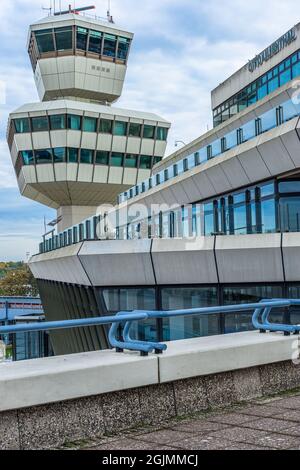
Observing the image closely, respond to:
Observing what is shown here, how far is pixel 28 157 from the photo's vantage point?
5653cm

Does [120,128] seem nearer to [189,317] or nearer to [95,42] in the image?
[95,42]

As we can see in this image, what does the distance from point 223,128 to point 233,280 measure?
1301 centimetres

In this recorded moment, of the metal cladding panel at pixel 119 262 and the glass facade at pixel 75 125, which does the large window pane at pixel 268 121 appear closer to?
the metal cladding panel at pixel 119 262

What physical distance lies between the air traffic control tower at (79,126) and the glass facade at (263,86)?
1103 cm

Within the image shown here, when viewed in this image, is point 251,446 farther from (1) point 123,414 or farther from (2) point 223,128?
(2) point 223,128

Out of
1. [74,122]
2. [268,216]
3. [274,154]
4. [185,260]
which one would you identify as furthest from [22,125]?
[268,216]

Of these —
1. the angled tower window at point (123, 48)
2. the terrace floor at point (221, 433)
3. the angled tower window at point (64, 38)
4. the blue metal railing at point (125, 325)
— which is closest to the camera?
the terrace floor at point (221, 433)

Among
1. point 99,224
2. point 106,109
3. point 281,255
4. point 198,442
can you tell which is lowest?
point 198,442

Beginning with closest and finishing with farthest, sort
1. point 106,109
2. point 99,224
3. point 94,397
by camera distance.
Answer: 1. point 94,397
2. point 99,224
3. point 106,109

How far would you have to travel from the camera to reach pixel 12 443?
4.73m

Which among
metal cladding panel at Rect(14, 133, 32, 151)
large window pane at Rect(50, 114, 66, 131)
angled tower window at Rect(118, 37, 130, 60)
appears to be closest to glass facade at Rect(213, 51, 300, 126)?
large window pane at Rect(50, 114, 66, 131)

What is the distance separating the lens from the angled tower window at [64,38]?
2308 inches

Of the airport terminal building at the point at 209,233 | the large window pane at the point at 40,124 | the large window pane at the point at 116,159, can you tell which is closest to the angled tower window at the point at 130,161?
the large window pane at the point at 116,159

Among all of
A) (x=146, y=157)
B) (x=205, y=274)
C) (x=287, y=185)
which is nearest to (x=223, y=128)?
(x=287, y=185)
